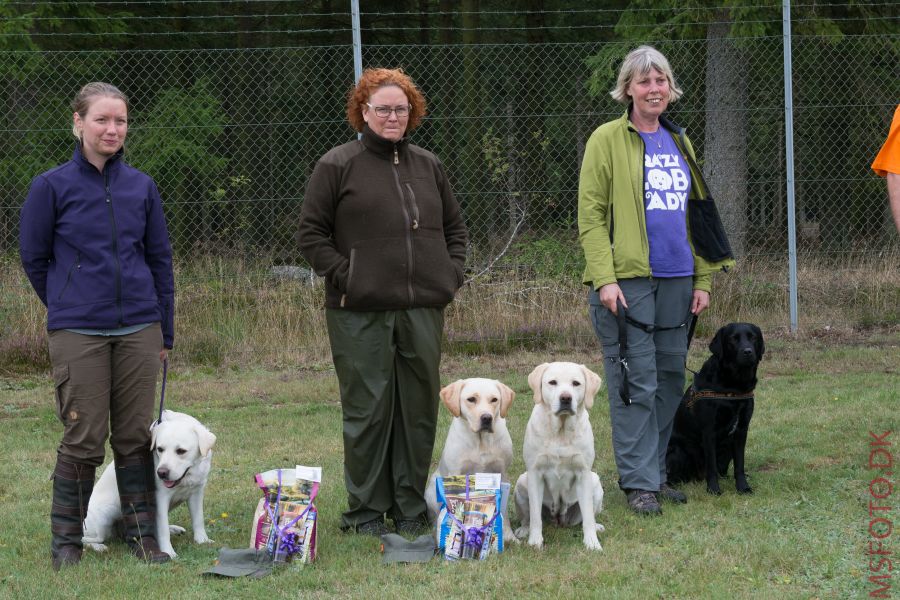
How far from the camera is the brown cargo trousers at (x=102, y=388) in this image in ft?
12.5

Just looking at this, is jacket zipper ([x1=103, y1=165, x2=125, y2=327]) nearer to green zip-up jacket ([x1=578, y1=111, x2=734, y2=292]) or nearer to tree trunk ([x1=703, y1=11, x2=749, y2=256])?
green zip-up jacket ([x1=578, y1=111, x2=734, y2=292])

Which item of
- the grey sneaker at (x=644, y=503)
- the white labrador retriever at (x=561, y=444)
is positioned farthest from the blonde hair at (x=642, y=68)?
the grey sneaker at (x=644, y=503)

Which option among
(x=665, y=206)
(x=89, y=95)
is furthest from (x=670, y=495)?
(x=89, y=95)

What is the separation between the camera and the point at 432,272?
429 cm

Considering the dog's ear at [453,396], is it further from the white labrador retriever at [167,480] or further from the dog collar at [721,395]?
the dog collar at [721,395]

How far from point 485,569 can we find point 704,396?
5.56ft

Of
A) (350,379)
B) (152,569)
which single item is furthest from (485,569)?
(152,569)

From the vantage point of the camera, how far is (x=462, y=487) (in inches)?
157

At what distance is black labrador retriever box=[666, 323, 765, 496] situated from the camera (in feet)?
15.9

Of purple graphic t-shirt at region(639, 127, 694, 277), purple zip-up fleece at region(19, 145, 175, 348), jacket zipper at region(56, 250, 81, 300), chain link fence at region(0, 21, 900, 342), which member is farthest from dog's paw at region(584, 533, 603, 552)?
chain link fence at region(0, 21, 900, 342)

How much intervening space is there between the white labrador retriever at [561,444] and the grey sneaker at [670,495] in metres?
0.58

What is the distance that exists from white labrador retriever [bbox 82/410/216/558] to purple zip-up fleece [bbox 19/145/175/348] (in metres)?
0.51

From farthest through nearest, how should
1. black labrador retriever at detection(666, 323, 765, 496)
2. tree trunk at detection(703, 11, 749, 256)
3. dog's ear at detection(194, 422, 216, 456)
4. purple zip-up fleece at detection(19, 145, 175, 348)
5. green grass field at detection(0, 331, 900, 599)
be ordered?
tree trunk at detection(703, 11, 749, 256) < black labrador retriever at detection(666, 323, 765, 496) < dog's ear at detection(194, 422, 216, 456) < purple zip-up fleece at detection(19, 145, 175, 348) < green grass field at detection(0, 331, 900, 599)

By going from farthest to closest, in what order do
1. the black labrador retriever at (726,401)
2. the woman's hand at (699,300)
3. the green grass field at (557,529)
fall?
1. the black labrador retriever at (726,401)
2. the woman's hand at (699,300)
3. the green grass field at (557,529)
